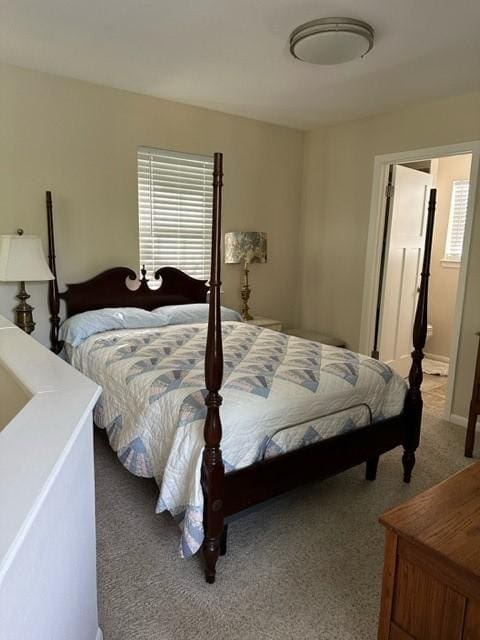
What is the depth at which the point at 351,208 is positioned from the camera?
428cm

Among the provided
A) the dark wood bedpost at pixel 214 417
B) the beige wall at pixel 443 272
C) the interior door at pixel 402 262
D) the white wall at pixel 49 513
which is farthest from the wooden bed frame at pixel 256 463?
the beige wall at pixel 443 272

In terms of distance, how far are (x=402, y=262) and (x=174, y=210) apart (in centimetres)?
223

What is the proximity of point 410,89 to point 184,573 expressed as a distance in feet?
11.2

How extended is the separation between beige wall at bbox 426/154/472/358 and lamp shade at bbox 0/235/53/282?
4.29m

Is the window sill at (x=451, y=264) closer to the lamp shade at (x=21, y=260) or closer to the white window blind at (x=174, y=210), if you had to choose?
the white window blind at (x=174, y=210)

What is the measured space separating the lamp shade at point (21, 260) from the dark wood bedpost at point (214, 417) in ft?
5.93

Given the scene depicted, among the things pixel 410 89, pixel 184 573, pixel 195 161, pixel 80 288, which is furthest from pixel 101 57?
pixel 184 573

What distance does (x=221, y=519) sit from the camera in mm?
1788

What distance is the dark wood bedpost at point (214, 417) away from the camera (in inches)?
63.7

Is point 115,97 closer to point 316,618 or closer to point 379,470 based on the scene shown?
point 379,470

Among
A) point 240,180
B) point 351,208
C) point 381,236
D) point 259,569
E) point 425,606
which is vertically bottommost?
point 259,569

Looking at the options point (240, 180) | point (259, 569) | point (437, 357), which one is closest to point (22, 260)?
point (240, 180)

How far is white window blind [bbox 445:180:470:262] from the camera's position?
502 cm

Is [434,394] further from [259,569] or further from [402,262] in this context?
[259,569]
